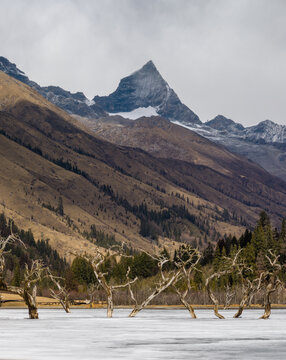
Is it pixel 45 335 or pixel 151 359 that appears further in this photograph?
pixel 45 335

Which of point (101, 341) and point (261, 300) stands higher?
point (101, 341)

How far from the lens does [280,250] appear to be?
198875mm

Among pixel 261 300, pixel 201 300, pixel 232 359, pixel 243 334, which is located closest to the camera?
pixel 232 359

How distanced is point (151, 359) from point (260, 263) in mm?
159872

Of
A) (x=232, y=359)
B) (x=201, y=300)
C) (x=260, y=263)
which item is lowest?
(x=201, y=300)

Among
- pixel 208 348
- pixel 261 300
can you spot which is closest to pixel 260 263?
pixel 261 300

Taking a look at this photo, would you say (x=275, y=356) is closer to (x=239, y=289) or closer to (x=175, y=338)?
(x=175, y=338)

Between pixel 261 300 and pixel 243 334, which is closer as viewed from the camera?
pixel 243 334

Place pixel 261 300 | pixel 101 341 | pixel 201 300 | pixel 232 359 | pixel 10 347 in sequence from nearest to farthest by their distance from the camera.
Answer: pixel 232 359 → pixel 10 347 → pixel 101 341 → pixel 261 300 → pixel 201 300

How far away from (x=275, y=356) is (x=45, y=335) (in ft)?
72.5

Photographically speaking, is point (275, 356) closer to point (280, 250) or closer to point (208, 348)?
point (208, 348)

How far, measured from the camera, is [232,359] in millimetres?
32094

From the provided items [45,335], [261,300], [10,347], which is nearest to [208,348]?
[10,347]

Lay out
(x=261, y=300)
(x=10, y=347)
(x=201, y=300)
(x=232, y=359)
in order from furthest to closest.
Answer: (x=201, y=300), (x=261, y=300), (x=10, y=347), (x=232, y=359)
